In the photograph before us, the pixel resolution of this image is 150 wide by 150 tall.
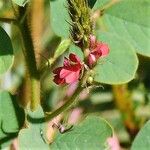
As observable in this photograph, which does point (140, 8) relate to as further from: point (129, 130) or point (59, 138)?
point (129, 130)

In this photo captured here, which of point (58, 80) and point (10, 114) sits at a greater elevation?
point (58, 80)

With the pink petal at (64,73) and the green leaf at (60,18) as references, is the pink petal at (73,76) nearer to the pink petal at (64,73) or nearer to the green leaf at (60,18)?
the pink petal at (64,73)

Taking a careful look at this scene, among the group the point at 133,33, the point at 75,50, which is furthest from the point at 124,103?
the point at 75,50

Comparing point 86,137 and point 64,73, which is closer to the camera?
point 64,73

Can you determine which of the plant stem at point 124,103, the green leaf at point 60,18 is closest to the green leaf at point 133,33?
the green leaf at point 60,18

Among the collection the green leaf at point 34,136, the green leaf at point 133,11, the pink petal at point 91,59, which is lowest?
the green leaf at point 34,136

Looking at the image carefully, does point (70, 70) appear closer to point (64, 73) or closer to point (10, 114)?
point (64, 73)

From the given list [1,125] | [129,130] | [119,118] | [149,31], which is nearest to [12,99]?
[1,125]

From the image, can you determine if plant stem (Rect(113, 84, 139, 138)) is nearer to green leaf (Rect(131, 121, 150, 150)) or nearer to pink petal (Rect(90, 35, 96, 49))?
green leaf (Rect(131, 121, 150, 150))
